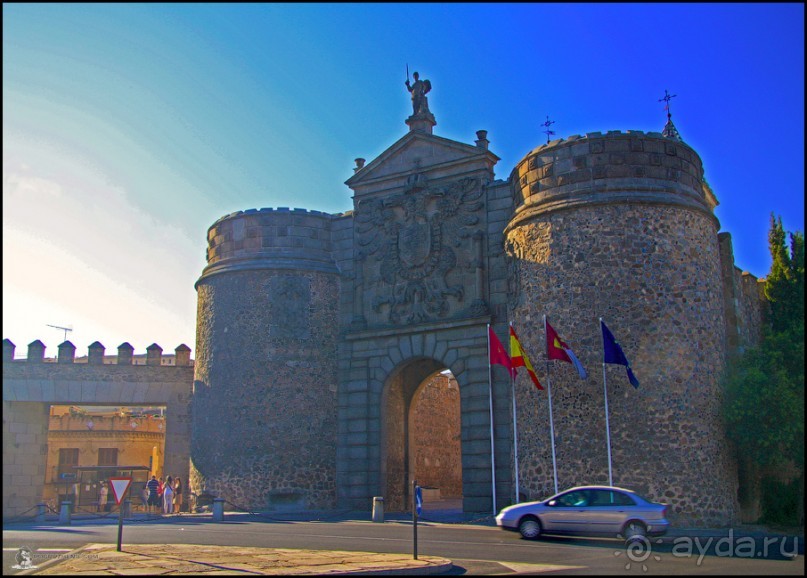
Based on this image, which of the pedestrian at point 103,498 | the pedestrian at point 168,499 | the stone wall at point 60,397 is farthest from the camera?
the pedestrian at point 103,498

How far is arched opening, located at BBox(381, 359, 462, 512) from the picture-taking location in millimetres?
26125

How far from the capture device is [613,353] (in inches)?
785

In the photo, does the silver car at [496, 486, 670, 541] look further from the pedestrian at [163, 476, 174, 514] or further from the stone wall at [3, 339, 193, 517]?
the stone wall at [3, 339, 193, 517]

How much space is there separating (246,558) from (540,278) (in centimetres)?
Result: 1186

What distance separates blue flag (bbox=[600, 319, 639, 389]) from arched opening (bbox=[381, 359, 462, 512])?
729 cm

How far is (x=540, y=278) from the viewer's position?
73.5 ft

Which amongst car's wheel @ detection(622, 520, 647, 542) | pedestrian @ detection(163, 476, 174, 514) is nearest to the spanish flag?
car's wheel @ detection(622, 520, 647, 542)

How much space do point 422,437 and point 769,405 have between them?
1497 cm

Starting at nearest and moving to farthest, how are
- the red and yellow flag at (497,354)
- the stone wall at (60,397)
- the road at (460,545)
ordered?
the road at (460,545)
the red and yellow flag at (497,354)
the stone wall at (60,397)

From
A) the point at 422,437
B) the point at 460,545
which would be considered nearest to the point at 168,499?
the point at 422,437

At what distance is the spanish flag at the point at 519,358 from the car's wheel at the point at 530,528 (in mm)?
5178

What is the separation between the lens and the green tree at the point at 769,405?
2044 centimetres

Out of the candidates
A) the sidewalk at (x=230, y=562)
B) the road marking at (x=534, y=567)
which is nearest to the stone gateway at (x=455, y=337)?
the road marking at (x=534, y=567)

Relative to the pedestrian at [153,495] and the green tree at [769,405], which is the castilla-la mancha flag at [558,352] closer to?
the green tree at [769,405]
